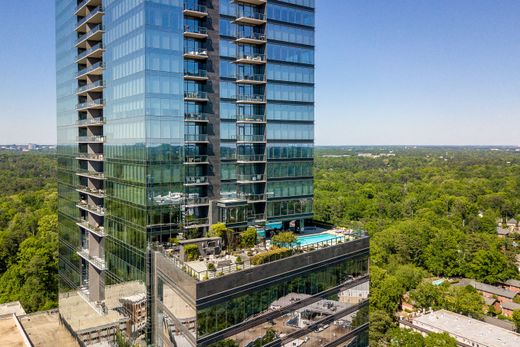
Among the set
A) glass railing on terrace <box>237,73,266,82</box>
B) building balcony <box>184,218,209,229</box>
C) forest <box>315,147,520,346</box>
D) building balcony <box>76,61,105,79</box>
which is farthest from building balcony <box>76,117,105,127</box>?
forest <box>315,147,520,346</box>

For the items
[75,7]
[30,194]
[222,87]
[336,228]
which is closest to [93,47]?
[75,7]

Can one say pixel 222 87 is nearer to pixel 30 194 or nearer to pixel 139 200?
pixel 139 200

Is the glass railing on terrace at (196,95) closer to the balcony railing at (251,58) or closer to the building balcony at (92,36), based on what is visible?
the balcony railing at (251,58)

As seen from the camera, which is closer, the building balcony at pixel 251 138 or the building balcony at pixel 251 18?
the building balcony at pixel 251 18

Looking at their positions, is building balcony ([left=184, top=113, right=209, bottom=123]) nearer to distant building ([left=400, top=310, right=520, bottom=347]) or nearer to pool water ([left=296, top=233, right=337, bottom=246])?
pool water ([left=296, top=233, right=337, bottom=246])

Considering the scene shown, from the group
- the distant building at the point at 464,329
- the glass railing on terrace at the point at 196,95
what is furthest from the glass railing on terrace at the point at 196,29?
the distant building at the point at 464,329
